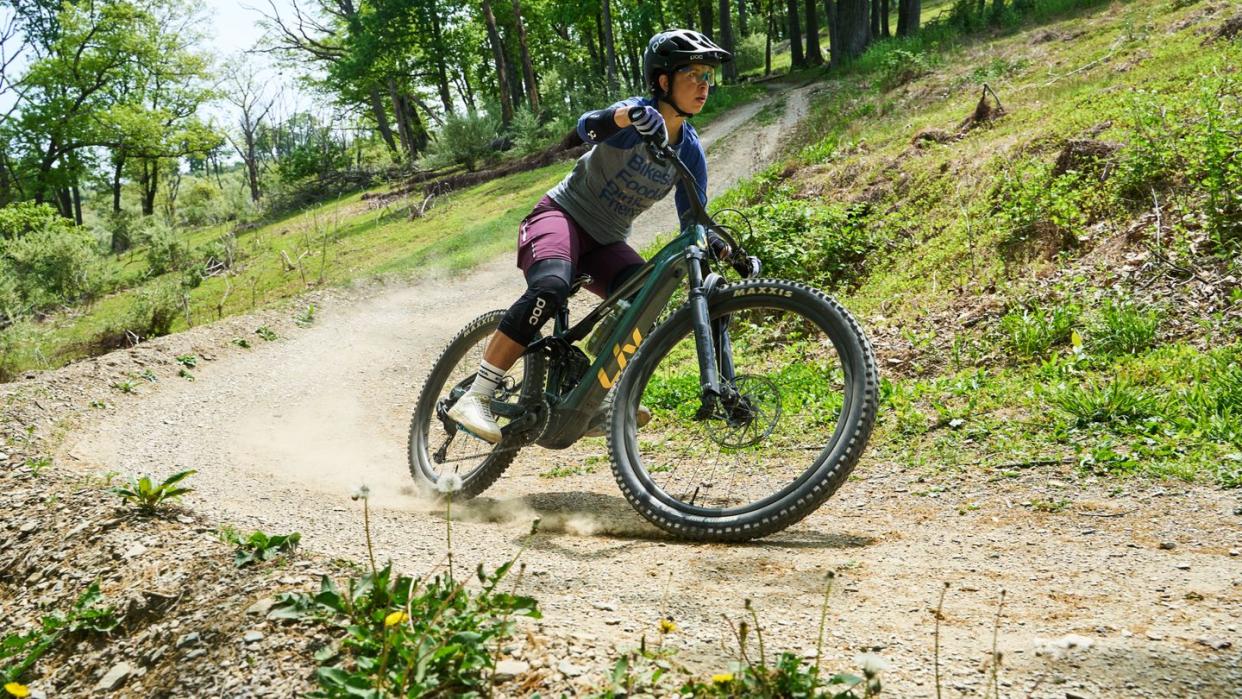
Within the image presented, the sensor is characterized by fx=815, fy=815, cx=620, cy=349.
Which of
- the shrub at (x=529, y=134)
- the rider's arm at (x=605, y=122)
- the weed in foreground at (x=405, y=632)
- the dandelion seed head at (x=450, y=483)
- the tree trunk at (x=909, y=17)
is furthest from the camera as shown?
the shrub at (x=529, y=134)

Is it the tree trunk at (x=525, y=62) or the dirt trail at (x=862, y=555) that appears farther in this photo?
the tree trunk at (x=525, y=62)

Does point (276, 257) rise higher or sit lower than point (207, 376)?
higher

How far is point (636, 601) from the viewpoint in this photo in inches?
122

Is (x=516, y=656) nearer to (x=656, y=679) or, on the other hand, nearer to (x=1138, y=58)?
(x=656, y=679)

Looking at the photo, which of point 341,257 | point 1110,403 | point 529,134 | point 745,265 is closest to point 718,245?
point 745,265

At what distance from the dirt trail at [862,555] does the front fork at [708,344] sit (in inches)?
29.3

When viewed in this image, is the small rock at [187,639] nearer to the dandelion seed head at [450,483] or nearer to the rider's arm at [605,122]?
the dandelion seed head at [450,483]

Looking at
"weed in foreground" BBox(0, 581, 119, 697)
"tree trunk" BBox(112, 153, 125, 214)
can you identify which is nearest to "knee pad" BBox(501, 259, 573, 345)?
"weed in foreground" BBox(0, 581, 119, 697)

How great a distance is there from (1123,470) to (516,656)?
383 cm

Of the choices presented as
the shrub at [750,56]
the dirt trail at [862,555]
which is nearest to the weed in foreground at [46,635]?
the dirt trail at [862,555]

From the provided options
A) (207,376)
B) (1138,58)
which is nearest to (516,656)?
(207,376)

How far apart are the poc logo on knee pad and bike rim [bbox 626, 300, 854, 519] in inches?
32.2

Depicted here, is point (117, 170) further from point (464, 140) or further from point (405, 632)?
point (405, 632)

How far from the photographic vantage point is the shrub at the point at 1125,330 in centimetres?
600
